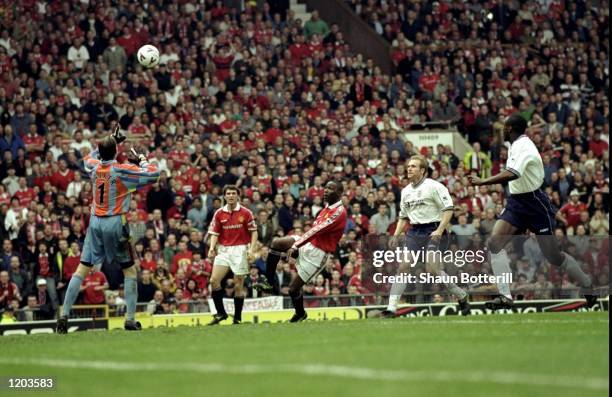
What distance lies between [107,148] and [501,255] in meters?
5.60

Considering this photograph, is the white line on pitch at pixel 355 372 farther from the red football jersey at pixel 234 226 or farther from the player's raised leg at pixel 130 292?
the red football jersey at pixel 234 226

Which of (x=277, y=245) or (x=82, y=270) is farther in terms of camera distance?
(x=277, y=245)

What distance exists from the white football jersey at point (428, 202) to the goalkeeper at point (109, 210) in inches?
148

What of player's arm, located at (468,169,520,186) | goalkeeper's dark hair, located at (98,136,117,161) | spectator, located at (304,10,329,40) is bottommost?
player's arm, located at (468,169,520,186)

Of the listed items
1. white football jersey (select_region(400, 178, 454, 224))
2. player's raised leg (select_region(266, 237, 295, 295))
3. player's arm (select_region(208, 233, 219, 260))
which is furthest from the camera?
player's raised leg (select_region(266, 237, 295, 295))

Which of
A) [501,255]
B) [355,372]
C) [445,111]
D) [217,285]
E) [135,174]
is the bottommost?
[355,372]

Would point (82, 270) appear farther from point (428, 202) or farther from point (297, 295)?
point (428, 202)

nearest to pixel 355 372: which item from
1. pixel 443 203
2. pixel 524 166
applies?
pixel 524 166

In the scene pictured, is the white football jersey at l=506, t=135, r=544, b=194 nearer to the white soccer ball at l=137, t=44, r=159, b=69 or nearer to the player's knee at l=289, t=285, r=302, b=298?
the player's knee at l=289, t=285, r=302, b=298

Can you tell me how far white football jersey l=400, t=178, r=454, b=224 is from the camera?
16469 mm

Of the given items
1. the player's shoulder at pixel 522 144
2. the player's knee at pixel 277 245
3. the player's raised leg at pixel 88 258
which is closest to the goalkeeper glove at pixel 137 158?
the player's raised leg at pixel 88 258

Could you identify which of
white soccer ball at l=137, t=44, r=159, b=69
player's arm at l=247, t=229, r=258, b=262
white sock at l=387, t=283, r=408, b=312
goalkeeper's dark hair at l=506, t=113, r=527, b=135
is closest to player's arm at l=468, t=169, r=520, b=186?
goalkeeper's dark hair at l=506, t=113, r=527, b=135

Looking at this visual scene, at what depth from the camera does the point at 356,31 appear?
35812 millimetres

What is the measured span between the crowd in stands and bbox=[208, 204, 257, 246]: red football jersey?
348 centimetres
